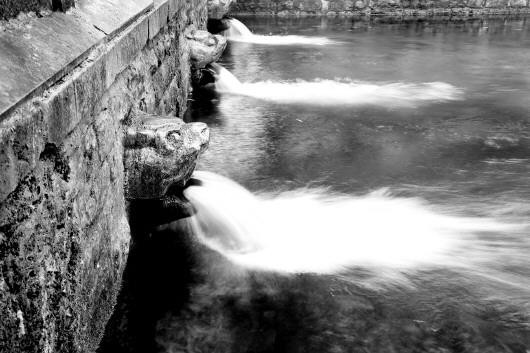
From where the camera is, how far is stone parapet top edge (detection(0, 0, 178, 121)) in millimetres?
1976

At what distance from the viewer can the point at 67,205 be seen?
2.40 meters

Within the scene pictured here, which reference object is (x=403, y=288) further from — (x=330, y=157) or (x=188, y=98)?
(x=188, y=98)

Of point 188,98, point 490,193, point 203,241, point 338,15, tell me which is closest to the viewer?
point 203,241

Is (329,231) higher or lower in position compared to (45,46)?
lower

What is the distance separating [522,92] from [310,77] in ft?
11.2

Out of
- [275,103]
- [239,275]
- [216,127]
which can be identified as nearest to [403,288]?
[239,275]

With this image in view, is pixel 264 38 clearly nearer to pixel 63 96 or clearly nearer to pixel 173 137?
pixel 173 137

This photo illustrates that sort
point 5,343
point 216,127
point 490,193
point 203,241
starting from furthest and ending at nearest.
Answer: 1. point 216,127
2. point 490,193
3. point 203,241
4. point 5,343

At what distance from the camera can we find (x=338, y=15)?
1772 cm

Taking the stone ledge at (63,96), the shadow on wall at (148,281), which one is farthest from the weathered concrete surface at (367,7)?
the shadow on wall at (148,281)

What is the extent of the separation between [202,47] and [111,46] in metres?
4.83

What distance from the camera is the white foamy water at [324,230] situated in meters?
3.91

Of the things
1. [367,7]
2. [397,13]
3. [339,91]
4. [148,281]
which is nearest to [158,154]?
[148,281]

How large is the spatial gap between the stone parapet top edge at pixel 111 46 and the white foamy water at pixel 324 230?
4.08 ft
